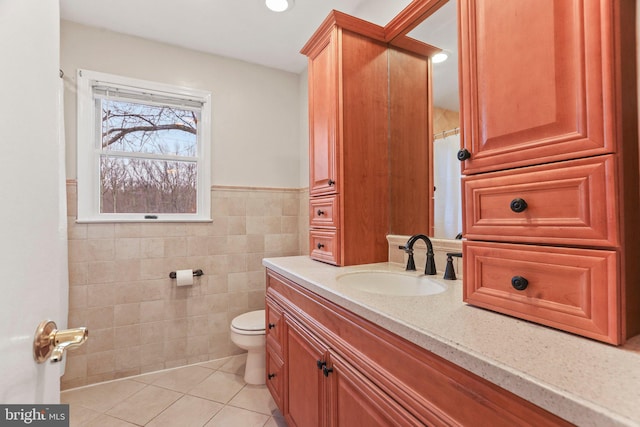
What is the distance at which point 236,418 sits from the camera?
5.47 feet

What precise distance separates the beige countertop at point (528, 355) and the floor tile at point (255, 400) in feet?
4.29

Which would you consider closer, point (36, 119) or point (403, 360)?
point (36, 119)

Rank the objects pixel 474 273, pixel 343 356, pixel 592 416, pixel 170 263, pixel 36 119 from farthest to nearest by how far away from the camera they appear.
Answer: pixel 170 263 → pixel 343 356 → pixel 474 273 → pixel 36 119 → pixel 592 416

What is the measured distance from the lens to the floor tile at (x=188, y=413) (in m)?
1.63

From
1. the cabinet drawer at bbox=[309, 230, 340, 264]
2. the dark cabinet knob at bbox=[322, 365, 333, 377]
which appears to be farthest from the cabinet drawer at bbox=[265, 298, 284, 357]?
the dark cabinet knob at bbox=[322, 365, 333, 377]

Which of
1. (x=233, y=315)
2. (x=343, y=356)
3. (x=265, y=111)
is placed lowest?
(x=233, y=315)

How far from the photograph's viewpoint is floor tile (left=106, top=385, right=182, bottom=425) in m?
1.69

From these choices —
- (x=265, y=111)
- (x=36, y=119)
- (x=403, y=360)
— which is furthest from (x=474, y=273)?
(x=265, y=111)

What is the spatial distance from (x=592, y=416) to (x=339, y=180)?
4.12 ft

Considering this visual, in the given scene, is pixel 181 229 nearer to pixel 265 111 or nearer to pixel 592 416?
pixel 265 111

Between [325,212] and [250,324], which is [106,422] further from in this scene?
[325,212]

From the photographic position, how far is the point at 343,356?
0.96 m

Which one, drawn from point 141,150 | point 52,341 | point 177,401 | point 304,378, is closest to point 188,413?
point 177,401

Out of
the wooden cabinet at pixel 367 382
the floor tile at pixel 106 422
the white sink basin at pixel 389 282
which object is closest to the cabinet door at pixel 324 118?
the white sink basin at pixel 389 282
